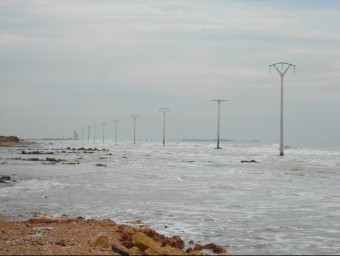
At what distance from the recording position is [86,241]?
9836mm

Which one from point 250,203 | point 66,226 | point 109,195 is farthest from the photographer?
point 109,195

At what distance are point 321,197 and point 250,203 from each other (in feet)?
12.3

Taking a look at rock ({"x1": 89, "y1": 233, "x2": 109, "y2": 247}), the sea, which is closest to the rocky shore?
rock ({"x1": 89, "y1": 233, "x2": 109, "y2": 247})

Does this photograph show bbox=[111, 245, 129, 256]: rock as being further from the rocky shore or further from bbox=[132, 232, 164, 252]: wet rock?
bbox=[132, 232, 164, 252]: wet rock

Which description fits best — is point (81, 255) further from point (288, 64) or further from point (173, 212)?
point (288, 64)

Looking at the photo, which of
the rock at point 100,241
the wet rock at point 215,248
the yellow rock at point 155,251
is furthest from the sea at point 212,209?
the rock at point 100,241

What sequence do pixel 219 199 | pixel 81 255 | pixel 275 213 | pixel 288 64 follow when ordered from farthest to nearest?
pixel 288 64, pixel 219 199, pixel 275 213, pixel 81 255

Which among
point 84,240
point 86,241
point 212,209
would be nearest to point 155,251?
point 86,241

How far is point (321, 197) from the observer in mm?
19109

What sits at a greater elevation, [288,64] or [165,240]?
[288,64]

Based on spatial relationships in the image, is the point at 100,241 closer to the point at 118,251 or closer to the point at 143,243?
the point at 118,251

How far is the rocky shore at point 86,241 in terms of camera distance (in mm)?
8789

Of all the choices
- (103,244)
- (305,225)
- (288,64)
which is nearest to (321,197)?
(305,225)

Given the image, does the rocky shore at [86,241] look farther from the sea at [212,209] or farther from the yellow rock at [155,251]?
the sea at [212,209]
